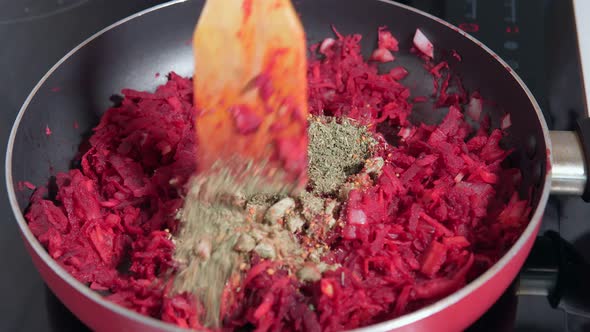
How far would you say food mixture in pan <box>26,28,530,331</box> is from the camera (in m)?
1.19

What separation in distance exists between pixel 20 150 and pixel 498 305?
1.25 meters

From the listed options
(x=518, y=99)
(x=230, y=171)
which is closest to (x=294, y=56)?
(x=230, y=171)

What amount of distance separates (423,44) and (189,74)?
2.58ft

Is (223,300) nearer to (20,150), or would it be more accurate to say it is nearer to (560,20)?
(20,150)

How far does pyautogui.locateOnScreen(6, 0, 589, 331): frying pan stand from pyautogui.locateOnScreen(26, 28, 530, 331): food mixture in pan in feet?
0.20

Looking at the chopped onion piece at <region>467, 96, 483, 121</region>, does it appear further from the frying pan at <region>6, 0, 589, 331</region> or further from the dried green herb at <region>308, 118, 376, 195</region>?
the dried green herb at <region>308, 118, 376, 195</region>

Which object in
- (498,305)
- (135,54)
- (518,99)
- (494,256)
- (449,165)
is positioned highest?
(135,54)

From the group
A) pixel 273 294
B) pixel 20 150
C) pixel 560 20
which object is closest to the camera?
pixel 273 294

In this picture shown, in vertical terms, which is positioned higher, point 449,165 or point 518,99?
point 518,99

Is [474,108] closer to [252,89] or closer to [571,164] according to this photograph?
[571,164]

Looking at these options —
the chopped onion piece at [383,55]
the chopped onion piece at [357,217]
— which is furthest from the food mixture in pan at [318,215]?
the chopped onion piece at [383,55]

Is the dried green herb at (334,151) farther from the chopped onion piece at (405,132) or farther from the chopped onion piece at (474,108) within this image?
the chopped onion piece at (474,108)

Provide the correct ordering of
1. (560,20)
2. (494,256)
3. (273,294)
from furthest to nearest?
(560,20) → (494,256) → (273,294)

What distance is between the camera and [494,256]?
1.30 metres
